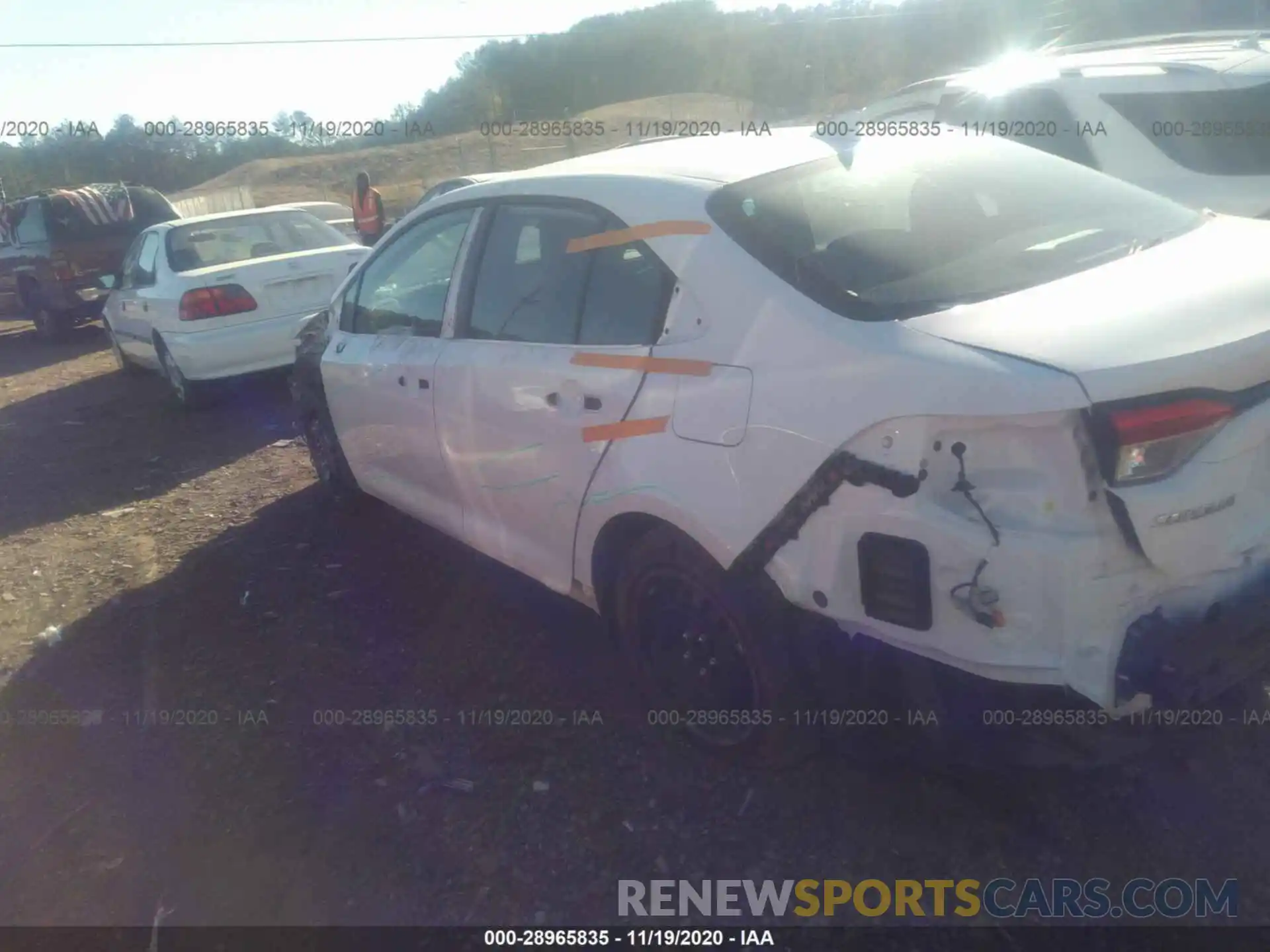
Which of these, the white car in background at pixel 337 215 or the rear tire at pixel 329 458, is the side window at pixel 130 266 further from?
the rear tire at pixel 329 458

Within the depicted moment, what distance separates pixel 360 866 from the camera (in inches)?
120

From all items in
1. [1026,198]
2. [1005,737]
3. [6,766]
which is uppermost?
[1026,198]

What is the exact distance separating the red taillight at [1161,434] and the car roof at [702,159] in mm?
1414

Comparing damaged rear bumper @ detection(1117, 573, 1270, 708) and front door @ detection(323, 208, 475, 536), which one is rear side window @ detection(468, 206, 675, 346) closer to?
front door @ detection(323, 208, 475, 536)

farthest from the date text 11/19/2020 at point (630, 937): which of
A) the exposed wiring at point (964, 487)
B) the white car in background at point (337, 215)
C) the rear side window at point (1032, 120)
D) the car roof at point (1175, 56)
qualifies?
the white car in background at point (337, 215)

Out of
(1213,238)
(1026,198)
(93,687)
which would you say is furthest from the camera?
(93,687)

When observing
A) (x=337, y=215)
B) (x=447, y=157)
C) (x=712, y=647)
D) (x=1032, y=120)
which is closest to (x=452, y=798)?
(x=712, y=647)

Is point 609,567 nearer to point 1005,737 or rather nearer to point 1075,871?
point 1005,737

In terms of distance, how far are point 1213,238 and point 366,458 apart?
11.6ft

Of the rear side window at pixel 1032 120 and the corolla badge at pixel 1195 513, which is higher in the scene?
the rear side window at pixel 1032 120

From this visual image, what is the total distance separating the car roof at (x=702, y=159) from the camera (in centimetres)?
322

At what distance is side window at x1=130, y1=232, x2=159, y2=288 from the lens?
8.97 meters

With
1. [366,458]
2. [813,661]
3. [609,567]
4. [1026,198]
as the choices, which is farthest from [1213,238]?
[366,458]

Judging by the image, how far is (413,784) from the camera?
3410 mm
